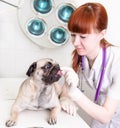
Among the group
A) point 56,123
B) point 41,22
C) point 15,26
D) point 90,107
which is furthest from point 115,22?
point 56,123

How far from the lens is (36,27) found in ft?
4.82

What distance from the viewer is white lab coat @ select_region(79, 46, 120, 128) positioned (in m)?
1.08

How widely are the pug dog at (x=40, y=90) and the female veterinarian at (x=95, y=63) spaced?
0.05 metres

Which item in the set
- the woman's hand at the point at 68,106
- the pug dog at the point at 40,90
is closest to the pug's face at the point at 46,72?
the pug dog at the point at 40,90

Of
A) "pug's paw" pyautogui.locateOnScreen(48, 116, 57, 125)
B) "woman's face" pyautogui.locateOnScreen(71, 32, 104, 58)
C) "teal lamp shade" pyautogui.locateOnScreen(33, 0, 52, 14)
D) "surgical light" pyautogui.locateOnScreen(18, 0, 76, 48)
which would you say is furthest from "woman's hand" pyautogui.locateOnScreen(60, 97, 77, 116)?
"teal lamp shade" pyautogui.locateOnScreen(33, 0, 52, 14)

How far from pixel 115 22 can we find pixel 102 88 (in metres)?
0.60

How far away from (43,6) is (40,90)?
56 cm

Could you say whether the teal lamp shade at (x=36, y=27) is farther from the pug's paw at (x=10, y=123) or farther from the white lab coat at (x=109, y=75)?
the pug's paw at (x=10, y=123)

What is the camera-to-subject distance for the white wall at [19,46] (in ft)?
4.94

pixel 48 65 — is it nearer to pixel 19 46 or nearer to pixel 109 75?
pixel 109 75

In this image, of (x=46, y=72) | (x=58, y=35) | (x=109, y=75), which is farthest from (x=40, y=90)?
(x=58, y=35)

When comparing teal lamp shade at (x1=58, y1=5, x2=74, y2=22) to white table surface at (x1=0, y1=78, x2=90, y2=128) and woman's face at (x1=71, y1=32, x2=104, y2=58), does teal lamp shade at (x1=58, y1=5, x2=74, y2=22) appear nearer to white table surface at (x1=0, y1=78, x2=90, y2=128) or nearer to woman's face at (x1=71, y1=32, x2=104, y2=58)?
woman's face at (x1=71, y1=32, x2=104, y2=58)

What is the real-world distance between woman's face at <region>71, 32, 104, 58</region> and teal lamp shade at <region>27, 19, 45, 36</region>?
398 mm

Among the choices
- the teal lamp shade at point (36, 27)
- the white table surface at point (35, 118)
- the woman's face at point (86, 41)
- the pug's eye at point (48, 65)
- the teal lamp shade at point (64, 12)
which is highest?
the teal lamp shade at point (64, 12)
